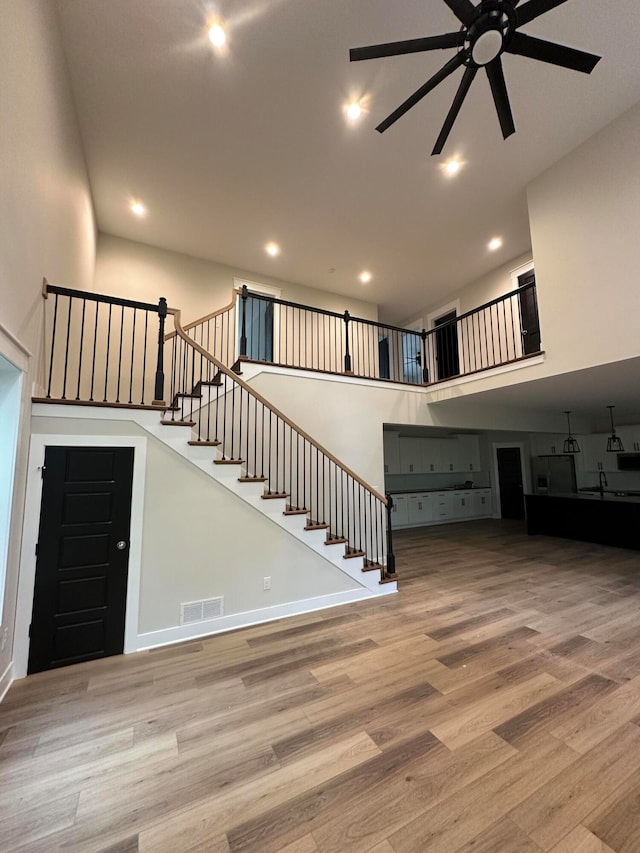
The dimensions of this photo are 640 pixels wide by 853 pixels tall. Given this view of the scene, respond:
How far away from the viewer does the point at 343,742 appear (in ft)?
6.51

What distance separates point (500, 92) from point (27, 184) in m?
3.48

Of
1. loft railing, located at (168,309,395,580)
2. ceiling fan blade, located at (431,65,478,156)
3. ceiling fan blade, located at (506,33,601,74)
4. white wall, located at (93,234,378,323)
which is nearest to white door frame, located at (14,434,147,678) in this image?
loft railing, located at (168,309,395,580)

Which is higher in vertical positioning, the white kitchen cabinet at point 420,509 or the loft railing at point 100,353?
the loft railing at point 100,353

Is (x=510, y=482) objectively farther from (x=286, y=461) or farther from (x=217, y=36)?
(x=217, y=36)

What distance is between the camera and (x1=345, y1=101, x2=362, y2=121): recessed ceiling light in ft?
12.1

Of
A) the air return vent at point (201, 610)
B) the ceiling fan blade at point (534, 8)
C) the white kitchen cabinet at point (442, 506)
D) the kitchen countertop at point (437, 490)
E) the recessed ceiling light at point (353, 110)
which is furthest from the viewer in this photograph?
the white kitchen cabinet at point (442, 506)

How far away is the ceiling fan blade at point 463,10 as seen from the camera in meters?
1.95

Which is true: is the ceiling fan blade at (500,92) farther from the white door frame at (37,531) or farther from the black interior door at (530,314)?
the black interior door at (530,314)

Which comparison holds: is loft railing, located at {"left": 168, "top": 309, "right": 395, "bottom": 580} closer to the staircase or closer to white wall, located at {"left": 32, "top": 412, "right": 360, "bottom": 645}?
the staircase

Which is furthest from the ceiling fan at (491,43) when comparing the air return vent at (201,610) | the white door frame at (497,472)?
the white door frame at (497,472)

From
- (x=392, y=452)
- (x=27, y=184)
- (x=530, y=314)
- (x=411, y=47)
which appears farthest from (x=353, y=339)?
(x=27, y=184)

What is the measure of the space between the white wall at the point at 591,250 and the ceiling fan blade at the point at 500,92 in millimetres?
2132

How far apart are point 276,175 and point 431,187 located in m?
2.14

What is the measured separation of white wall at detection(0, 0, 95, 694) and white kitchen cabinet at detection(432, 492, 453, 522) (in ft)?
27.7
